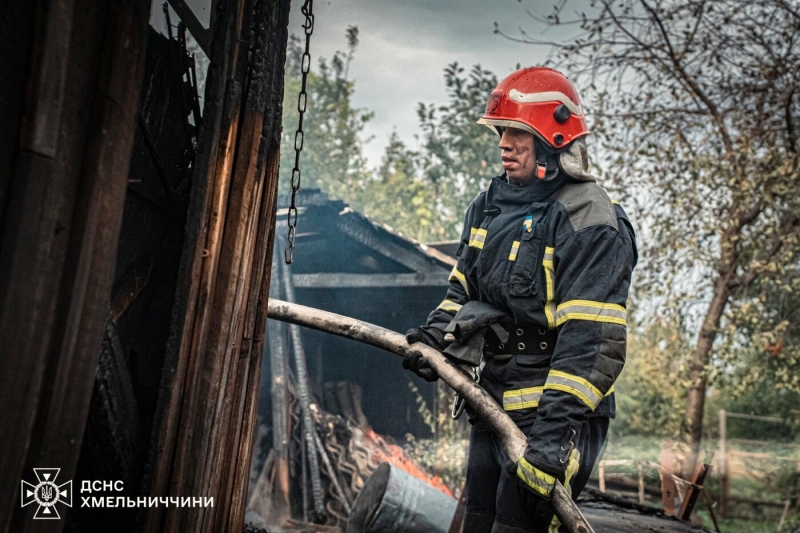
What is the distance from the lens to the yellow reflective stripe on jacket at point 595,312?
9.16 feet

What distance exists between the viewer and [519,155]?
3.32m

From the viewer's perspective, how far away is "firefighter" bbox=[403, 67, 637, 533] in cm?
276

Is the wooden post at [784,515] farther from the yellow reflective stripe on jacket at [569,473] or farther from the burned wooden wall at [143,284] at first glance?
the burned wooden wall at [143,284]

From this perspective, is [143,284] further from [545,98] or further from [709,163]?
[709,163]

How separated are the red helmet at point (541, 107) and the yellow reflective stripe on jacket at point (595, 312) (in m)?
0.81

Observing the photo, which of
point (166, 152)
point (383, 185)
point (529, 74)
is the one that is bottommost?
point (166, 152)

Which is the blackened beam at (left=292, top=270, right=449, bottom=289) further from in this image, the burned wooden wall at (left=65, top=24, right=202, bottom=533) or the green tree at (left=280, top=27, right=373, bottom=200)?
the green tree at (left=280, top=27, right=373, bottom=200)

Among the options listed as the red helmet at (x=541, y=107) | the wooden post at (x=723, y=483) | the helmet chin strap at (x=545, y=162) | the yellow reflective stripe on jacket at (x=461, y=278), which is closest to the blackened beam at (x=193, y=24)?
the red helmet at (x=541, y=107)

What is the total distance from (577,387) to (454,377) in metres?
0.69

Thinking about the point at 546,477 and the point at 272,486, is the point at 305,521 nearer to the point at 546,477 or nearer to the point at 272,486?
the point at 272,486

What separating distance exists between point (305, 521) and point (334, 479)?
0.53 metres

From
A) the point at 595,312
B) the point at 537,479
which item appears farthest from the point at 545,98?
the point at 537,479

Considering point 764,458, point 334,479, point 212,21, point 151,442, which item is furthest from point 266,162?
point 764,458

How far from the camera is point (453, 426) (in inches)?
360
